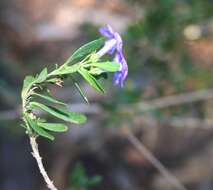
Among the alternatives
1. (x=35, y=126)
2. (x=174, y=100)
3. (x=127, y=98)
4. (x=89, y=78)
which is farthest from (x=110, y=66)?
(x=174, y=100)

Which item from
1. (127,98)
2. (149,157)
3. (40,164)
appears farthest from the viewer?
(149,157)

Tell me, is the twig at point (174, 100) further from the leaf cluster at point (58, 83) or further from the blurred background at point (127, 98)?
the leaf cluster at point (58, 83)

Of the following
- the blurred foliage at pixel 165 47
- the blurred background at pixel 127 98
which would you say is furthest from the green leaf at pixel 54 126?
the blurred foliage at pixel 165 47

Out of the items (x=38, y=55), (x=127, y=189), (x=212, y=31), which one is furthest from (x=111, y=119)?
(x=38, y=55)

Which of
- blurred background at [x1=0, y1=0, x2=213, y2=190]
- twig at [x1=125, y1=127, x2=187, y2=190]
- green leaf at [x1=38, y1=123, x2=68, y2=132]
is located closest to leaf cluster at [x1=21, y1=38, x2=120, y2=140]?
green leaf at [x1=38, y1=123, x2=68, y2=132]

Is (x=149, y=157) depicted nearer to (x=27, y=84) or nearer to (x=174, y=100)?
(x=174, y=100)

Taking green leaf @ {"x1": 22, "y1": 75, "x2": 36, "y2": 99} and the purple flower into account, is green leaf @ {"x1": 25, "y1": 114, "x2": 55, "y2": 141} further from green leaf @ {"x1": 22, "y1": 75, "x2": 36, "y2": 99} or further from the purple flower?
the purple flower
